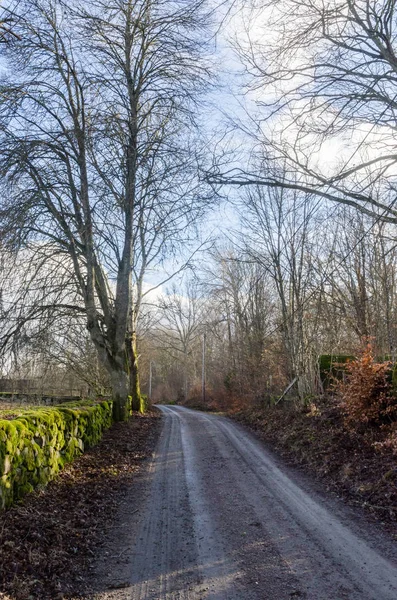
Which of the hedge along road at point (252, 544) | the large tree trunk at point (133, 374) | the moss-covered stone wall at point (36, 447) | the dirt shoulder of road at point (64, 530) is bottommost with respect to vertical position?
the hedge along road at point (252, 544)

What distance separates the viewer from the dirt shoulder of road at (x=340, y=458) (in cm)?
623

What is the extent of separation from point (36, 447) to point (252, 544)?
324cm

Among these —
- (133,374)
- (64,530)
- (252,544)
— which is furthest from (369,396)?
(133,374)

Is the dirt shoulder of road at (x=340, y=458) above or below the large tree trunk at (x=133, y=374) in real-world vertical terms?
below

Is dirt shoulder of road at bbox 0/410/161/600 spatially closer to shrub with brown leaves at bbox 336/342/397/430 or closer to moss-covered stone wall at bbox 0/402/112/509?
moss-covered stone wall at bbox 0/402/112/509

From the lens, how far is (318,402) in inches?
499

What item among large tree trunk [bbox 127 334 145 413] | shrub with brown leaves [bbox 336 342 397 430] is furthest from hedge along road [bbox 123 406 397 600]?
large tree trunk [bbox 127 334 145 413]

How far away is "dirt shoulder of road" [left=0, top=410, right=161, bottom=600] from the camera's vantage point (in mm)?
3863

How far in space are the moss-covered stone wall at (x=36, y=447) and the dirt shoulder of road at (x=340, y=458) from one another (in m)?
4.23

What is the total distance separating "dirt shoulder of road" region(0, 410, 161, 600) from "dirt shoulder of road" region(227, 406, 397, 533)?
123 inches

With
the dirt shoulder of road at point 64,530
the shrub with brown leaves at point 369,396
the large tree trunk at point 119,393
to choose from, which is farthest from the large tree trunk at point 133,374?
the shrub with brown leaves at point 369,396

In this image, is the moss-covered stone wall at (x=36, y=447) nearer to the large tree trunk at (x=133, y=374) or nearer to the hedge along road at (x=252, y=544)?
the hedge along road at (x=252, y=544)

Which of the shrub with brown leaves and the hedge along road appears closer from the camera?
the hedge along road

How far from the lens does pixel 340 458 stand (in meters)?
8.27
